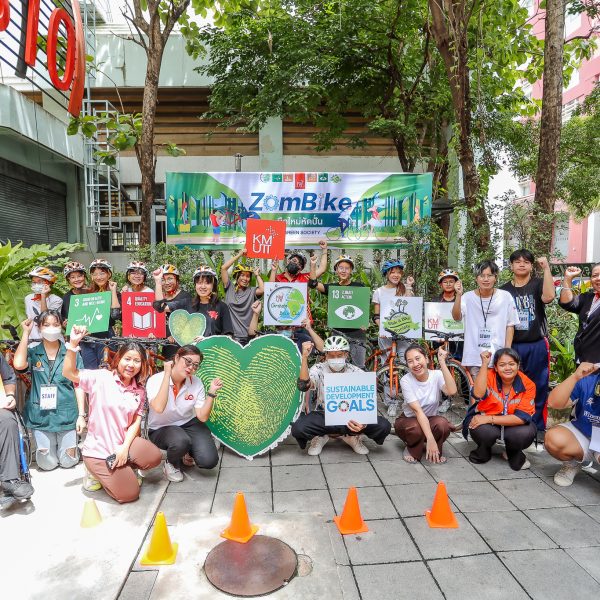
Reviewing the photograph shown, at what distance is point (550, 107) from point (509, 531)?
6.03m

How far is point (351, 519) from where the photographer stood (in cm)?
366

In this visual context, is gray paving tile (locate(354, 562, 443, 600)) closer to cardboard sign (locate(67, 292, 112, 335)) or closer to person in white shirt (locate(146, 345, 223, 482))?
person in white shirt (locate(146, 345, 223, 482))

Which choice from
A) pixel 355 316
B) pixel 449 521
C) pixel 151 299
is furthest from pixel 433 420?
pixel 151 299

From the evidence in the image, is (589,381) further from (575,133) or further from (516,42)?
(575,133)

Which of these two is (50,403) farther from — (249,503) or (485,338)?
(485,338)

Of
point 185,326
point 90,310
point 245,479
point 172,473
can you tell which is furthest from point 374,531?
point 90,310

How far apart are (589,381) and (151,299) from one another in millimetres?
4651

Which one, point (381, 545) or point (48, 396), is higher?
point (48, 396)

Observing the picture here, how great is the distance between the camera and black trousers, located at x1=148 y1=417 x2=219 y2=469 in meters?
4.42

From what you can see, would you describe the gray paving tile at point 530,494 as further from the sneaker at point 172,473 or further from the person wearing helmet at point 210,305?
the person wearing helmet at point 210,305

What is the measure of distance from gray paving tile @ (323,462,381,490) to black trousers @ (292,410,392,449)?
12.7 inches

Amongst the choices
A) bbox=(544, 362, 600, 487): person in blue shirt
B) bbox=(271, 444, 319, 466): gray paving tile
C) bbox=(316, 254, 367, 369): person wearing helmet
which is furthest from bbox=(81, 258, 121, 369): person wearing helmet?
bbox=(544, 362, 600, 487): person in blue shirt

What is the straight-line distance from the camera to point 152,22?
29.8ft

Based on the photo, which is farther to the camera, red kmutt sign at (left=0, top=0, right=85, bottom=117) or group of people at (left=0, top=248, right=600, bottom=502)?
red kmutt sign at (left=0, top=0, right=85, bottom=117)
